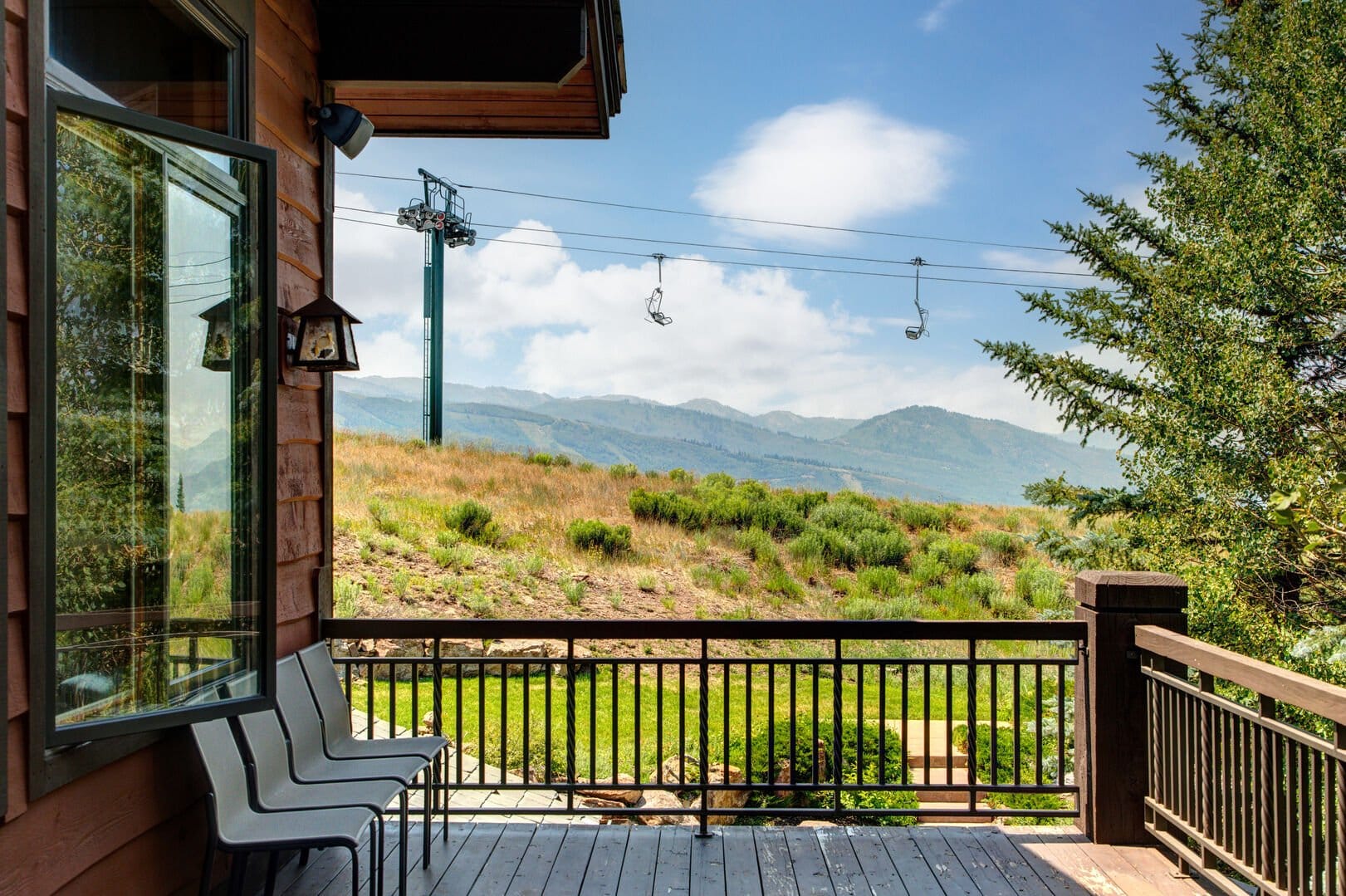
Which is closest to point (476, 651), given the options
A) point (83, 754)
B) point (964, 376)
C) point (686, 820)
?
point (686, 820)

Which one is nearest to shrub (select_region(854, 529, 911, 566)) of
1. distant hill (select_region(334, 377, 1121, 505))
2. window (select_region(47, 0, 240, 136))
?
window (select_region(47, 0, 240, 136))

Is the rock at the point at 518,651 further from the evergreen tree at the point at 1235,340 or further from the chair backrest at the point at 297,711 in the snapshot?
the chair backrest at the point at 297,711

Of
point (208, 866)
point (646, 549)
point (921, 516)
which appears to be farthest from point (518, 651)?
point (921, 516)

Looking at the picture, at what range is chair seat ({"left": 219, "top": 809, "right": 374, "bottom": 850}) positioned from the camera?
6.77ft

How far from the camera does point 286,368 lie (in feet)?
9.20

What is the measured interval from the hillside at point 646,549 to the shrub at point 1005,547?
3 centimetres

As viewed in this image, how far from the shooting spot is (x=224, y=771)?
2219 mm

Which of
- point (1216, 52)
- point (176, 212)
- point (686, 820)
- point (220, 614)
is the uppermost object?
point (1216, 52)

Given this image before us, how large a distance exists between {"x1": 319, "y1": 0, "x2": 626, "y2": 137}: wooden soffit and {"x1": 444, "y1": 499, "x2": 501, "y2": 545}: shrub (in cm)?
1033

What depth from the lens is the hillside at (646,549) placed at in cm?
1195

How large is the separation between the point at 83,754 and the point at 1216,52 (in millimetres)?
9610

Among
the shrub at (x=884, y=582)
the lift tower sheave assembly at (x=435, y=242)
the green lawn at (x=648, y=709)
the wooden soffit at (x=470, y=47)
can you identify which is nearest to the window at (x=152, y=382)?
the wooden soffit at (x=470, y=47)

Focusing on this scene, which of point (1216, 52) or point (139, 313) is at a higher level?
point (1216, 52)

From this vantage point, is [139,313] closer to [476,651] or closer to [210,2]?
[210,2]
